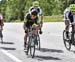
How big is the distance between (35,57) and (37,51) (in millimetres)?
1933

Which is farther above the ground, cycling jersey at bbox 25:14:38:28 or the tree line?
cycling jersey at bbox 25:14:38:28

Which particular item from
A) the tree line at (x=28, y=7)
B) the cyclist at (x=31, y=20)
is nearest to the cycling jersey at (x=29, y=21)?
the cyclist at (x=31, y=20)

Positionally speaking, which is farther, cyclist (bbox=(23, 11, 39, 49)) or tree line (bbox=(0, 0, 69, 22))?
tree line (bbox=(0, 0, 69, 22))

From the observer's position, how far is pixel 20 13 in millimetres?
74625

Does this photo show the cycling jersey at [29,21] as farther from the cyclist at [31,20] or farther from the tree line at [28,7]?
the tree line at [28,7]

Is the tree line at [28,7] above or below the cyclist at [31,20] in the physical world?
below

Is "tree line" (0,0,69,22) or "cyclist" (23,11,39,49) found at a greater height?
"cyclist" (23,11,39,49)

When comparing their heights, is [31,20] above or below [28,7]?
above

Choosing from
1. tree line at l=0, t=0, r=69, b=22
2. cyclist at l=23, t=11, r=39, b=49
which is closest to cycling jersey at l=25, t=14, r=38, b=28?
cyclist at l=23, t=11, r=39, b=49

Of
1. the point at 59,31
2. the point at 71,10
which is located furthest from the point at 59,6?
the point at 71,10

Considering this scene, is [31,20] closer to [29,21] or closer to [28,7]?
[29,21]

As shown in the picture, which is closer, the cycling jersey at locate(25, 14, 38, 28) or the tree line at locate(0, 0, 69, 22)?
the cycling jersey at locate(25, 14, 38, 28)

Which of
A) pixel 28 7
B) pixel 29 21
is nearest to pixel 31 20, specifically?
pixel 29 21

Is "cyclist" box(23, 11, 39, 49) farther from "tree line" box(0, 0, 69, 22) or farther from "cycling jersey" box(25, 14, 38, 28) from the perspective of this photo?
"tree line" box(0, 0, 69, 22)
